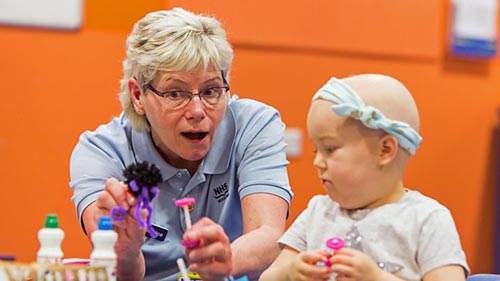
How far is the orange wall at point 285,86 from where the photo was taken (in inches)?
139

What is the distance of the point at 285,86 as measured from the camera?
401cm

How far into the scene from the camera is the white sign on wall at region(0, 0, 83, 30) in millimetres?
3459

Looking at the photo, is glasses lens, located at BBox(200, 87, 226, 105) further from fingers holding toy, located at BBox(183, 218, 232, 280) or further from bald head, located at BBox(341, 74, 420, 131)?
bald head, located at BBox(341, 74, 420, 131)

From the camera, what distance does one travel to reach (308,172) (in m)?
4.03

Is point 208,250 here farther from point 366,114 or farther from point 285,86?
point 285,86

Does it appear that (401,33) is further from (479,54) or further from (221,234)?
(221,234)

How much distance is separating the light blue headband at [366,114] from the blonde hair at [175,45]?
24.1 inches

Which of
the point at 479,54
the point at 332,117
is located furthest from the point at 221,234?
the point at 479,54

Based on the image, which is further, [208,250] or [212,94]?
[212,94]

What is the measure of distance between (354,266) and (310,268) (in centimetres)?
7

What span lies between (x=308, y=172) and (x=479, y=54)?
112cm

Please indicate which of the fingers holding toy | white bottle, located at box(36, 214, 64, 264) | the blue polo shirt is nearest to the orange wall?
the blue polo shirt

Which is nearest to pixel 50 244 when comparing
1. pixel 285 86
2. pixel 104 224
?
pixel 104 224

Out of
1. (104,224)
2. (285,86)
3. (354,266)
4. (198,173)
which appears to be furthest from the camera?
(285,86)
